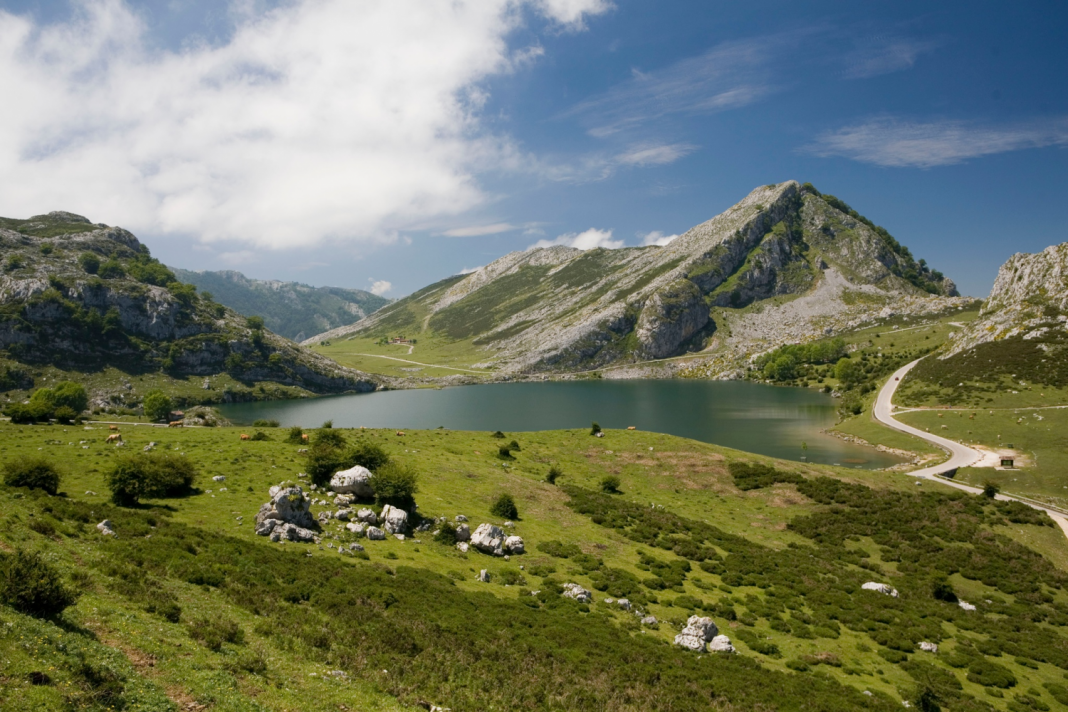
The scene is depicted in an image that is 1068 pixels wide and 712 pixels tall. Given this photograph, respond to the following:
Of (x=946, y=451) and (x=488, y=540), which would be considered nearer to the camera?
(x=488, y=540)

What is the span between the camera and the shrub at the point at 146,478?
2756 cm

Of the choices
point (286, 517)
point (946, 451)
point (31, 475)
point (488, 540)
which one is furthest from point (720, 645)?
point (946, 451)

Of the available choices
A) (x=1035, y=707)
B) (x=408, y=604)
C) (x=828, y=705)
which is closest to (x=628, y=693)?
(x=828, y=705)

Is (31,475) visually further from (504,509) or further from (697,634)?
(697,634)

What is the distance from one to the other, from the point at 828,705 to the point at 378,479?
1057 inches

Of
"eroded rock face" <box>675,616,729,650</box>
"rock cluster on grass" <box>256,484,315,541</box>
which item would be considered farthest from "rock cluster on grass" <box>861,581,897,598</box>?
"rock cluster on grass" <box>256,484,315,541</box>

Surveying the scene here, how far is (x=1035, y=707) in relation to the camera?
2273cm

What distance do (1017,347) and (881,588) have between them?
119885mm

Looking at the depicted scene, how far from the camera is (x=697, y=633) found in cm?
2425

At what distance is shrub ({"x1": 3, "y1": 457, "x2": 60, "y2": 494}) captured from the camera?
25.4m

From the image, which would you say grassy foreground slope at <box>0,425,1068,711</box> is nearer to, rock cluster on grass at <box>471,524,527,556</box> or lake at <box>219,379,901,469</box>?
rock cluster on grass at <box>471,524,527,556</box>

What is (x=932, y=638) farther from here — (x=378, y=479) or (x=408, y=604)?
(x=378, y=479)

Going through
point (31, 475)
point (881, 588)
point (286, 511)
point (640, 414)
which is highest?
point (31, 475)

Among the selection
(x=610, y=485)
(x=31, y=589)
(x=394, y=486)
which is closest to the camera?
(x=31, y=589)
